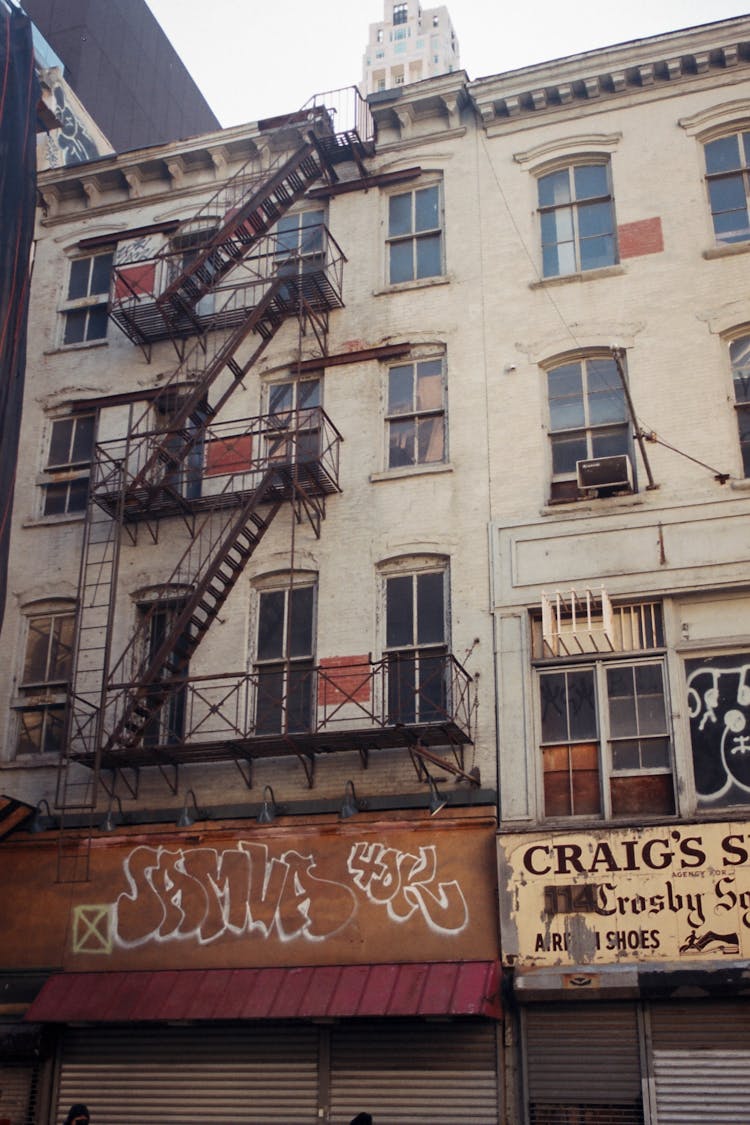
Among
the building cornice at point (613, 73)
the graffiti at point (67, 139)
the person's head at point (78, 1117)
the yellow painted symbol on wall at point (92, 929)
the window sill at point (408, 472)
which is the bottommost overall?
the person's head at point (78, 1117)

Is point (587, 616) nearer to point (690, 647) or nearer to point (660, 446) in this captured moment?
point (690, 647)

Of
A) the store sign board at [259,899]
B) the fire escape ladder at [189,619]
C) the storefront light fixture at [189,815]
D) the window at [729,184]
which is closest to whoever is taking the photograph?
the store sign board at [259,899]

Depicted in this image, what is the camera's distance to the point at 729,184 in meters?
18.1

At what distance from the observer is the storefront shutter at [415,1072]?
1383cm

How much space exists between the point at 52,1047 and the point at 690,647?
32.4 ft

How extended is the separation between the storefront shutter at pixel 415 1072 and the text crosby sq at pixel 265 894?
120 cm

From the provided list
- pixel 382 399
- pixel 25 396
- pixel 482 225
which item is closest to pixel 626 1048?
pixel 382 399

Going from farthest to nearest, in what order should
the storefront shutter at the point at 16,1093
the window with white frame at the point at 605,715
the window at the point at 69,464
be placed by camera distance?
the window at the point at 69,464 → the storefront shutter at the point at 16,1093 → the window with white frame at the point at 605,715

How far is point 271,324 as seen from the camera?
63.9ft

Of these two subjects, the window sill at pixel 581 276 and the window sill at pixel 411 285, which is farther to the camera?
the window sill at pixel 411 285

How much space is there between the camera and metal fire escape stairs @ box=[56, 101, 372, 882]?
16.4 meters

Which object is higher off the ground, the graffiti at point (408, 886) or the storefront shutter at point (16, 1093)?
the graffiti at point (408, 886)

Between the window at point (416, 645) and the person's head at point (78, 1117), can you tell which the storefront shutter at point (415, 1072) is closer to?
the person's head at point (78, 1117)

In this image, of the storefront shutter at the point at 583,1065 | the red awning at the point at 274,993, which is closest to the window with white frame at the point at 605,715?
the storefront shutter at the point at 583,1065
